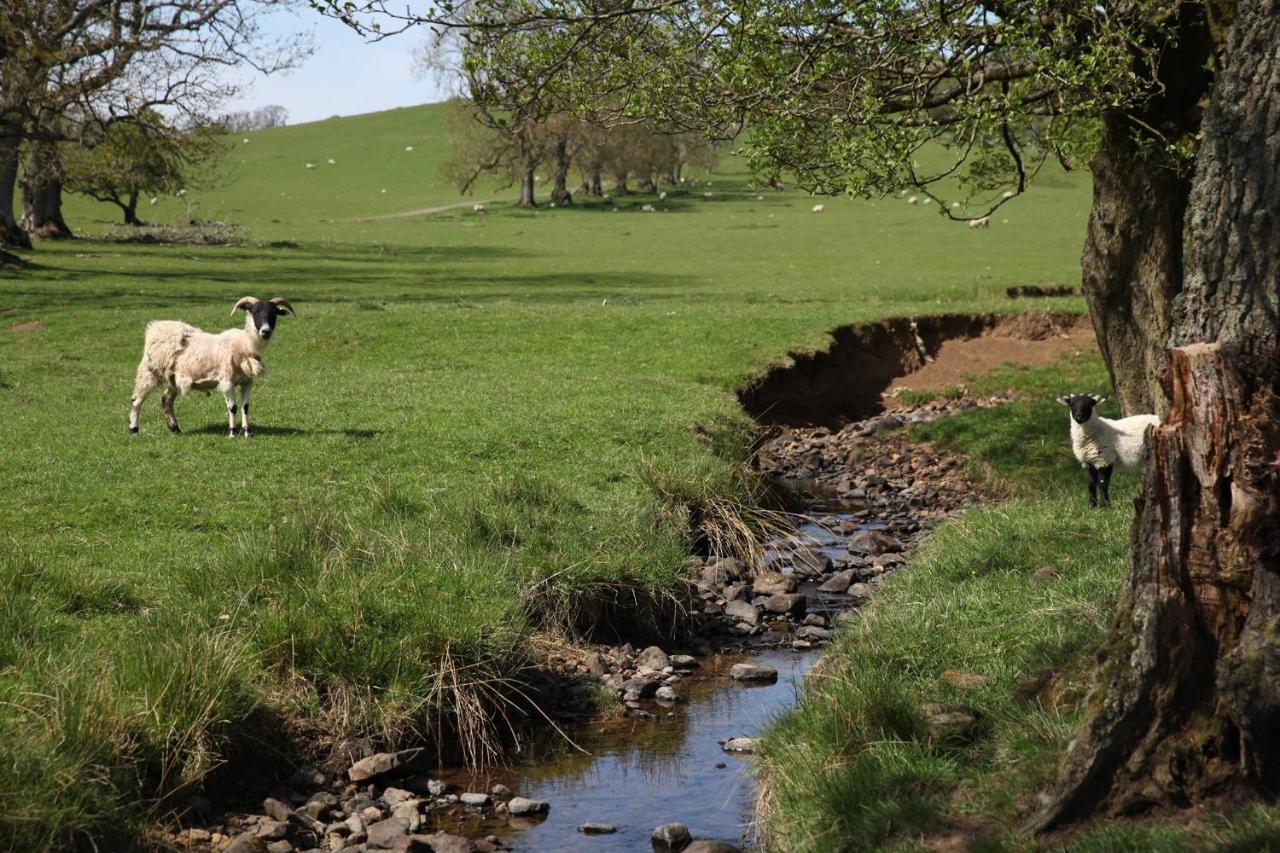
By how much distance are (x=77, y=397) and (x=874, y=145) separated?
14.2 metres

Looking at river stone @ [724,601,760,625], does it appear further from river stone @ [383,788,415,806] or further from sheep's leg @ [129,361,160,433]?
sheep's leg @ [129,361,160,433]

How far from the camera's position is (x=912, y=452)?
21.7 m

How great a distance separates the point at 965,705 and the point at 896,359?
20.5 m

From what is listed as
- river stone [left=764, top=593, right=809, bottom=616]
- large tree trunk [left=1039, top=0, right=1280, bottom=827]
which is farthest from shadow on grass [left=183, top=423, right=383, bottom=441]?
large tree trunk [left=1039, top=0, right=1280, bottom=827]

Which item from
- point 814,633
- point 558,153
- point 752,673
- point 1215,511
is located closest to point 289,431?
point 814,633

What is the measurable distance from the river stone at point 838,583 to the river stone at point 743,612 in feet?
4.16

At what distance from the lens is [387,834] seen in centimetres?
888

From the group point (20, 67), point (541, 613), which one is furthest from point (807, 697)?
point (20, 67)

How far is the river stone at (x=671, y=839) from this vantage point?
8.84m

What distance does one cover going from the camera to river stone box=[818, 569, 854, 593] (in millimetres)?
15062

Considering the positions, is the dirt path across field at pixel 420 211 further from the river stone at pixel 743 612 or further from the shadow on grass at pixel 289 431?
the river stone at pixel 743 612

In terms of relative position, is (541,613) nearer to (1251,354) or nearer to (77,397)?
(1251,354)

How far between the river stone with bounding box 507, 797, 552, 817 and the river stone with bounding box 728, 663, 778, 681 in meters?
3.18

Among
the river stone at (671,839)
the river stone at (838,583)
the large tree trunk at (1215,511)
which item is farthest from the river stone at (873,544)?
the large tree trunk at (1215,511)
